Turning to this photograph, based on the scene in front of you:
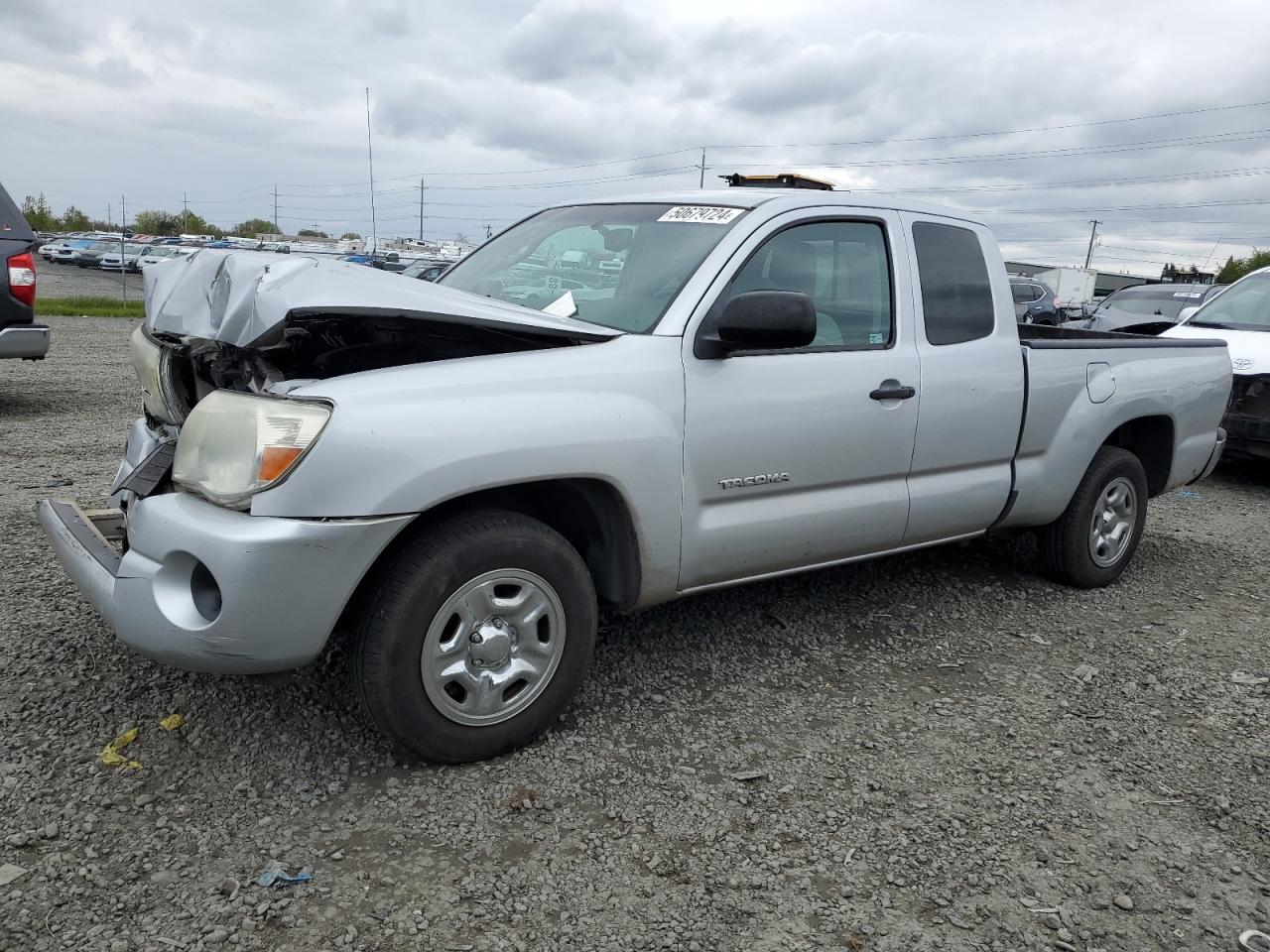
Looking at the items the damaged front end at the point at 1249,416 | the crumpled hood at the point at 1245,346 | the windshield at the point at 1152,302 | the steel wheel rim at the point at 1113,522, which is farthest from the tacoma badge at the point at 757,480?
the windshield at the point at 1152,302

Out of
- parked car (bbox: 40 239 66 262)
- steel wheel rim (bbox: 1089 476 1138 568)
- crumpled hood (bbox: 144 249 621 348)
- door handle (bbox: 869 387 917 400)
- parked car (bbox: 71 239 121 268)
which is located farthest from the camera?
parked car (bbox: 40 239 66 262)

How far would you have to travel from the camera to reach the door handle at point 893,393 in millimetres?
3852

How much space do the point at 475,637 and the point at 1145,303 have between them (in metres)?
14.2

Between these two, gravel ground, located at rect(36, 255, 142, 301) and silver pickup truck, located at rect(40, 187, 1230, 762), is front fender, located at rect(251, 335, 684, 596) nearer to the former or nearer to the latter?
silver pickup truck, located at rect(40, 187, 1230, 762)

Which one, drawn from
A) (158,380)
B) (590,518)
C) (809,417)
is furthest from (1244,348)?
(158,380)

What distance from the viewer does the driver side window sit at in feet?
12.3

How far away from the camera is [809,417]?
12.0ft

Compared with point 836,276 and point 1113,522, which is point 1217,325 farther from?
point 836,276

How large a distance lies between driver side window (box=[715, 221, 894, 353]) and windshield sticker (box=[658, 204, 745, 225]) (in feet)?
0.58

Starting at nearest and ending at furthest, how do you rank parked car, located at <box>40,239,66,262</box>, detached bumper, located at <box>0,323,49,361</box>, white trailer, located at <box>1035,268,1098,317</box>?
detached bumper, located at <box>0,323,49,361</box>, white trailer, located at <box>1035,268,1098,317</box>, parked car, located at <box>40,239,66,262</box>

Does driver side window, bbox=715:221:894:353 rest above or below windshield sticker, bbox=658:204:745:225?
below

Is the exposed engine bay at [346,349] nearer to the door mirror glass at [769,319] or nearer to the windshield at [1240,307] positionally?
the door mirror glass at [769,319]

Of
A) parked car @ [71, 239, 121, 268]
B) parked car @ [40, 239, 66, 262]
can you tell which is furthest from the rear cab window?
parked car @ [40, 239, 66, 262]

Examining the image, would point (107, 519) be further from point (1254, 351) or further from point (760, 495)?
point (1254, 351)
